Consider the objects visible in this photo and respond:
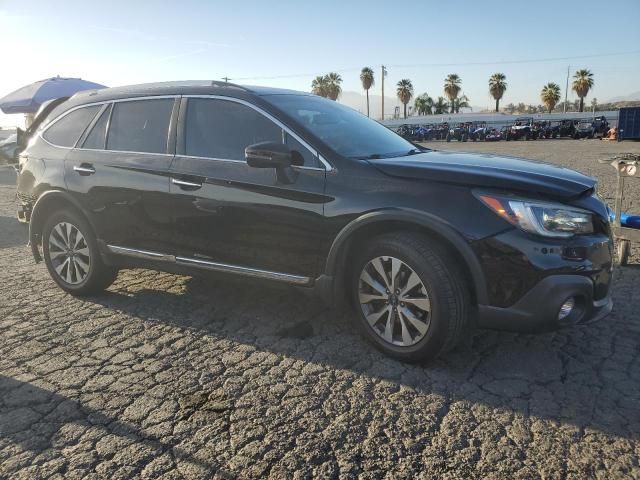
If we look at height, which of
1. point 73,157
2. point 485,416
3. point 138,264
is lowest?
point 485,416

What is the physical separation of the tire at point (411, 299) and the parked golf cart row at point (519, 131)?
3318 cm

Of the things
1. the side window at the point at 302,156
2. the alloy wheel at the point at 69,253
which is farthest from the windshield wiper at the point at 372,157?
the alloy wheel at the point at 69,253

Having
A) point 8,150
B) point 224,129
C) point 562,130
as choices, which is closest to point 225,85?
point 224,129

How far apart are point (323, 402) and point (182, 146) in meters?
2.28

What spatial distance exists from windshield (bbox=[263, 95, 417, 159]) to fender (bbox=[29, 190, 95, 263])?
2006 millimetres

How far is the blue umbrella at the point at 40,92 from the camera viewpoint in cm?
1540

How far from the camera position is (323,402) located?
9.68 ft

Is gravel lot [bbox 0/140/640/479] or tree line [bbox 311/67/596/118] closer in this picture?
gravel lot [bbox 0/140/640/479]

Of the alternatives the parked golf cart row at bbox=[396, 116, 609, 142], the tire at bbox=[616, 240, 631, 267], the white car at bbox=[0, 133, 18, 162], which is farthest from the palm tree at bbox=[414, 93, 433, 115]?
the tire at bbox=[616, 240, 631, 267]

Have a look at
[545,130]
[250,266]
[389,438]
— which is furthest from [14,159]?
[545,130]

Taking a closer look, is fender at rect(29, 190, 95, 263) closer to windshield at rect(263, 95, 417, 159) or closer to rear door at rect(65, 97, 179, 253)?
rear door at rect(65, 97, 179, 253)

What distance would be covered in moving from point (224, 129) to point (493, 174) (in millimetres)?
1993

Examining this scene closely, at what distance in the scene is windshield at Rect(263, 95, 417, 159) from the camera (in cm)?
372

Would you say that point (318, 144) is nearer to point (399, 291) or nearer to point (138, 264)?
point (399, 291)
